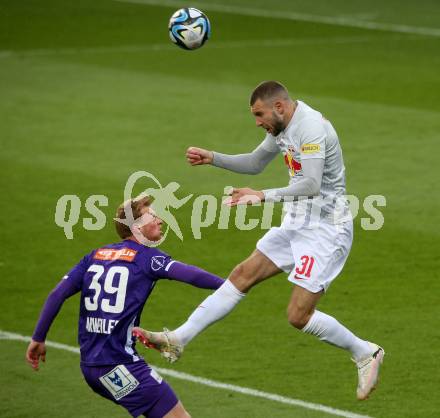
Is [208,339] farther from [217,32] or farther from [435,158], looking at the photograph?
[217,32]

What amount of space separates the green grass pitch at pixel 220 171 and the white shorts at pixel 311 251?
1.19 metres

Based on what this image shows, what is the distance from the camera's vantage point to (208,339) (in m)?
12.1

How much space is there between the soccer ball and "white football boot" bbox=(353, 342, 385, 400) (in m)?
3.97

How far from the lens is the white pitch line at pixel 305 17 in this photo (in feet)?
97.6

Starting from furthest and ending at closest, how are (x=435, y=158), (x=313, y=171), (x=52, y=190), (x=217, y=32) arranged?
(x=217, y=32) → (x=435, y=158) → (x=52, y=190) → (x=313, y=171)

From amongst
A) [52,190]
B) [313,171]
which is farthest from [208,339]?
[52,190]

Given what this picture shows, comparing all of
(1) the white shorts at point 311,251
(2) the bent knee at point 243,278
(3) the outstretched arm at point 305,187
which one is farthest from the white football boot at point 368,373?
(3) the outstretched arm at point 305,187

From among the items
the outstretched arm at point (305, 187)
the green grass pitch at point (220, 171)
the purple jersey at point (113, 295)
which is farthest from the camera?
the green grass pitch at point (220, 171)

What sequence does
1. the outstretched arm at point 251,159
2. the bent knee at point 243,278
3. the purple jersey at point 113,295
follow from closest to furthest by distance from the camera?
the purple jersey at point 113,295 → the bent knee at point 243,278 → the outstretched arm at point 251,159

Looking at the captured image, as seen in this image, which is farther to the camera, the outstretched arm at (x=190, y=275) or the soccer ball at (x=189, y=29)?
the soccer ball at (x=189, y=29)

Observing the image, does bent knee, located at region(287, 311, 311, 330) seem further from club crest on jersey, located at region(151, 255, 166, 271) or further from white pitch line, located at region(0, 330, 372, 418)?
club crest on jersey, located at region(151, 255, 166, 271)

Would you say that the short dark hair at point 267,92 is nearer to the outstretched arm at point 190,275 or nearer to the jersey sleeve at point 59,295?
the outstretched arm at point 190,275

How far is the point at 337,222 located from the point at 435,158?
27.9ft

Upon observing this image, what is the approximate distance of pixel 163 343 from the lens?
9305 millimetres
